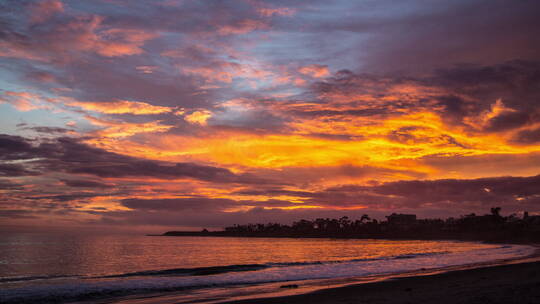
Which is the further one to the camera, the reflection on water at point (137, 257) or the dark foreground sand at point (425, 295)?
the reflection on water at point (137, 257)

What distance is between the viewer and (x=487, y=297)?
1553cm

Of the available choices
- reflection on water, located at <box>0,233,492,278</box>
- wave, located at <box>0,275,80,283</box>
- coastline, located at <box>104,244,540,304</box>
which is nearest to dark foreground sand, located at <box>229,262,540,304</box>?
coastline, located at <box>104,244,540,304</box>

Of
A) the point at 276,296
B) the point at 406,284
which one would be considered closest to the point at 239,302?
the point at 276,296

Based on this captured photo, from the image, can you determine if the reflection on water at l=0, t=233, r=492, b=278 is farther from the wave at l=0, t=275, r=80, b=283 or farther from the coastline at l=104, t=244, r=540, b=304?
the coastline at l=104, t=244, r=540, b=304

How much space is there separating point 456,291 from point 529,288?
3049 millimetres

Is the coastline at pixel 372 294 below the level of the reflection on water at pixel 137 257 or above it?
above

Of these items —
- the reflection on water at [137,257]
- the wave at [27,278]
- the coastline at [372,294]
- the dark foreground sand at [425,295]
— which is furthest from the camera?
the reflection on water at [137,257]

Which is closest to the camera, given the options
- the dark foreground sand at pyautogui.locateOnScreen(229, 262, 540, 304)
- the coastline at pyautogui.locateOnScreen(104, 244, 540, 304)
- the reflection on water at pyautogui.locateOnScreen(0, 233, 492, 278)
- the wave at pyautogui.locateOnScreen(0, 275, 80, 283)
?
the dark foreground sand at pyautogui.locateOnScreen(229, 262, 540, 304)

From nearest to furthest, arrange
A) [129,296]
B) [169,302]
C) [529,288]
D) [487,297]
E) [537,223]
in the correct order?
[487,297]
[529,288]
[169,302]
[129,296]
[537,223]

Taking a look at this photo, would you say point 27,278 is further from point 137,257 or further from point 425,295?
point 425,295

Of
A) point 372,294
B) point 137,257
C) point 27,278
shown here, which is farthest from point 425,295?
point 137,257

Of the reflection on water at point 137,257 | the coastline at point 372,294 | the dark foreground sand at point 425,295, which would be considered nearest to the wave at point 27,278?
the reflection on water at point 137,257

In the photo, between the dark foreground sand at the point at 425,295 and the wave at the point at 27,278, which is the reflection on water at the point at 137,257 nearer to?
the wave at the point at 27,278

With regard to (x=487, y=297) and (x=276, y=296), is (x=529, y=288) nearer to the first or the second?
(x=487, y=297)
